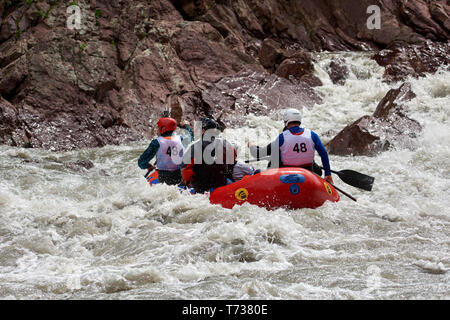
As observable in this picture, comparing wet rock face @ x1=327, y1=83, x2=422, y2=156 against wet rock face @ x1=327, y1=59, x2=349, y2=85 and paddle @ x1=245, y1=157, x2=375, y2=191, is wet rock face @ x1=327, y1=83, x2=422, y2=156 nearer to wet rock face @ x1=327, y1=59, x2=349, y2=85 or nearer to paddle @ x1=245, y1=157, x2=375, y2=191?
paddle @ x1=245, y1=157, x2=375, y2=191

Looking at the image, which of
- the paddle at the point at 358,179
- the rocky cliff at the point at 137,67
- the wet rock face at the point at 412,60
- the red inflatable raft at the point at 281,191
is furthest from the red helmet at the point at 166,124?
the wet rock face at the point at 412,60

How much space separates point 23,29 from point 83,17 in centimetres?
142

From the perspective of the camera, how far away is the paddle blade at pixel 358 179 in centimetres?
595

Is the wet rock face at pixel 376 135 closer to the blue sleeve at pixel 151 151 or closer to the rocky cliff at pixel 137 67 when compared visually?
the rocky cliff at pixel 137 67

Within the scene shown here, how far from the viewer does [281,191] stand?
5.20m

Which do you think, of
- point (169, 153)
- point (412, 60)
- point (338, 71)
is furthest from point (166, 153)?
point (412, 60)

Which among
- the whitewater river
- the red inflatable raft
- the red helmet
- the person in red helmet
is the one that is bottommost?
the whitewater river

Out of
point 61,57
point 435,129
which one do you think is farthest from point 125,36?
point 435,129

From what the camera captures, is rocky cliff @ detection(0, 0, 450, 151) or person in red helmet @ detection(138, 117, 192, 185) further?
rocky cliff @ detection(0, 0, 450, 151)

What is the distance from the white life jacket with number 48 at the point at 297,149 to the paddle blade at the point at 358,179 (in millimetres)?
592

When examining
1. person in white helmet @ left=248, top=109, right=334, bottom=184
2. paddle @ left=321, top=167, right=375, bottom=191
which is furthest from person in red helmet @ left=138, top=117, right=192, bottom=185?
paddle @ left=321, top=167, right=375, bottom=191

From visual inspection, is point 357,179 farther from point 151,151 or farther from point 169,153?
point 151,151

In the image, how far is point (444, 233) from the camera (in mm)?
4574

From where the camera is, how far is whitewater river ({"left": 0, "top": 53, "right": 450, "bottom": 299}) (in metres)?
3.34
